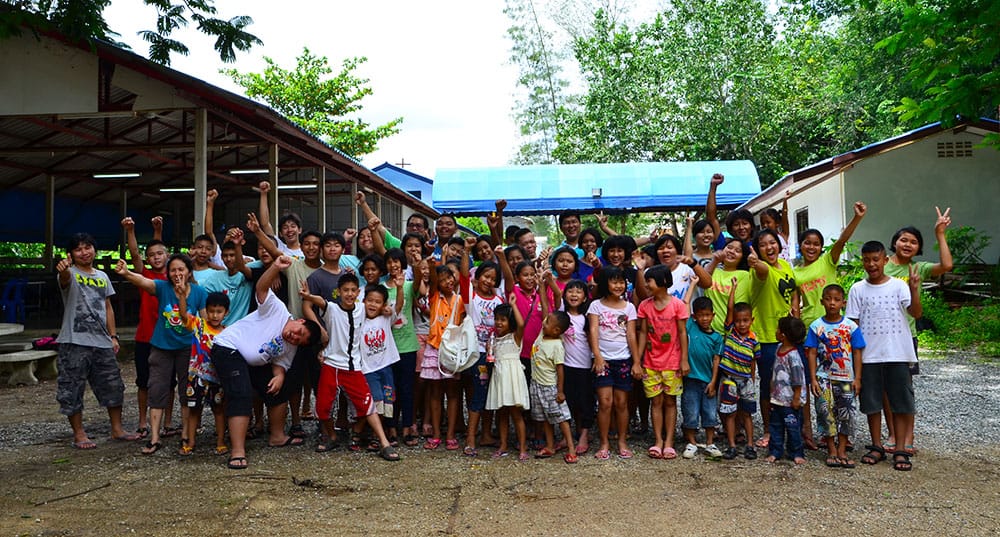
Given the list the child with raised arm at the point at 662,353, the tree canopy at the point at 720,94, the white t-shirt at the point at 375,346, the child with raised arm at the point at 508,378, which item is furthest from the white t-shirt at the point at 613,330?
the tree canopy at the point at 720,94

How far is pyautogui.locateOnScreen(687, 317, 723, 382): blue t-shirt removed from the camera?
4734mm

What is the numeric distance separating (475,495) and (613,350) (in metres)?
1.42

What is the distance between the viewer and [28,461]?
15.4ft

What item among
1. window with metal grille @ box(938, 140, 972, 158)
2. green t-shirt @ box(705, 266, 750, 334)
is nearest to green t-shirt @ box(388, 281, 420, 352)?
green t-shirt @ box(705, 266, 750, 334)

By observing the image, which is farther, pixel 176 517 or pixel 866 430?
pixel 866 430

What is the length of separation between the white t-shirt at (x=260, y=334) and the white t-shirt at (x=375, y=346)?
1.75 feet

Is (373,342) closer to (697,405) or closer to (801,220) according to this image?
(697,405)

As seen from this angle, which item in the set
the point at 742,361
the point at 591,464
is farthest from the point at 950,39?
the point at 591,464

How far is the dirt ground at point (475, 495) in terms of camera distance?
11.3 ft

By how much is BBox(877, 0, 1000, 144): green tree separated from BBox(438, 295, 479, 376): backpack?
5.99m

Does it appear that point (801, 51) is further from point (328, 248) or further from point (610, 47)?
point (328, 248)

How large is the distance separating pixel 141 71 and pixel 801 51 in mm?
22940

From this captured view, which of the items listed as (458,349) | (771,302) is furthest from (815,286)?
(458,349)

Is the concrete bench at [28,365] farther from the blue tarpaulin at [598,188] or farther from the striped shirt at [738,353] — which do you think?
the blue tarpaulin at [598,188]
